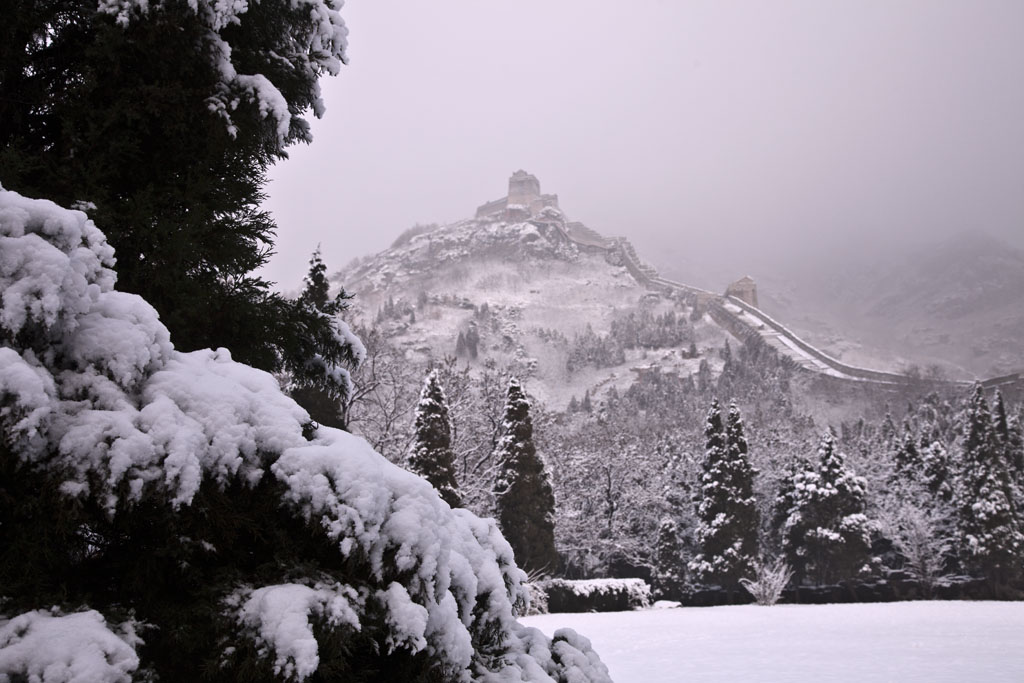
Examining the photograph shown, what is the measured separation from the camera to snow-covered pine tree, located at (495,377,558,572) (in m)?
23.5

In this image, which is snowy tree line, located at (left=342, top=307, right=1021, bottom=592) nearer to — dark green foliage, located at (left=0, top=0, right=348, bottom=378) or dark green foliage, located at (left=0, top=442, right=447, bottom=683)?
dark green foliage, located at (left=0, top=0, right=348, bottom=378)

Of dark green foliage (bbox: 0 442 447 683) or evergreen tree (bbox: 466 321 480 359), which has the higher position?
evergreen tree (bbox: 466 321 480 359)

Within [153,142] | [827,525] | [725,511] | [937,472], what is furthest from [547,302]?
[153,142]

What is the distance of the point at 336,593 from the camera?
2088 millimetres

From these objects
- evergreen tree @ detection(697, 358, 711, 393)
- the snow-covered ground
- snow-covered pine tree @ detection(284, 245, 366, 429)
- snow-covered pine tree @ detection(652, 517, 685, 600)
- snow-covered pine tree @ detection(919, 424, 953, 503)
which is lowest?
the snow-covered ground

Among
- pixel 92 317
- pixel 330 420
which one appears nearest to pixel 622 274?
pixel 330 420

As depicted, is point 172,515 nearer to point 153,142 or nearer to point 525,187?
point 153,142

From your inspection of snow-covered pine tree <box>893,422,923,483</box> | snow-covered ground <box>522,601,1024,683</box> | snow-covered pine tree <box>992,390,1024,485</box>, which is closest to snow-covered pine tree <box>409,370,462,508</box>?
snow-covered ground <box>522,601,1024,683</box>

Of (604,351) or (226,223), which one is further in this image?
(604,351)

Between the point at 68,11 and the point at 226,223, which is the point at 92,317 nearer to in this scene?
the point at 226,223

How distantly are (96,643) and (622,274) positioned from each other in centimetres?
17955

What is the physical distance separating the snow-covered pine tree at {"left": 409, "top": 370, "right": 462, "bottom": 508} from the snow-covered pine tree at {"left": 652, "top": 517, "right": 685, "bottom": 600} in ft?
58.9

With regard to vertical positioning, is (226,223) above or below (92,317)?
above

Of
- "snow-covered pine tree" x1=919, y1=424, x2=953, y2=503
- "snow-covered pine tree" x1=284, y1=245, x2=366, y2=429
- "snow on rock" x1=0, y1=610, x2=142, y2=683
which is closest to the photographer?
"snow on rock" x1=0, y1=610, x2=142, y2=683
